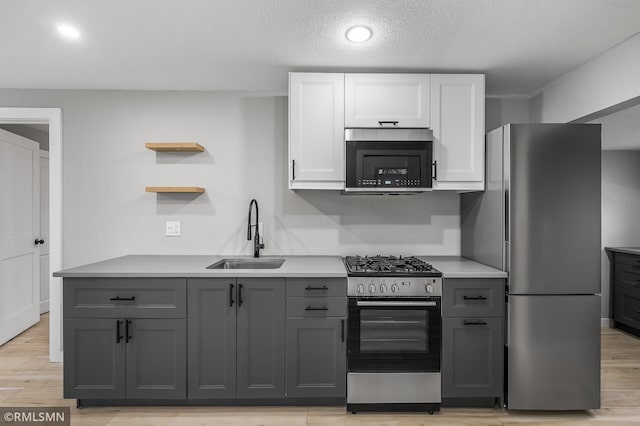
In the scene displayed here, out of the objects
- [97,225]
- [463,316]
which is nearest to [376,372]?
[463,316]

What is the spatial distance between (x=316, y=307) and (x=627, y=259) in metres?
3.74

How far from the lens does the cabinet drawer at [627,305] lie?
12.6ft

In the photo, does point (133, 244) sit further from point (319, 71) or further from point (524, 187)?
point (524, 187)

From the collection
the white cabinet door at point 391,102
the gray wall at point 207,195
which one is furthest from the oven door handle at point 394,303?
the white cabinet door at point 391,102

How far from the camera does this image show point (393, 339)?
2354 millimetres

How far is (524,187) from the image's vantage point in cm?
232

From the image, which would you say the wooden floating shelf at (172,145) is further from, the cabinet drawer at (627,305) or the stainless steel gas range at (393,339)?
the cabinet drawer at (627,305)

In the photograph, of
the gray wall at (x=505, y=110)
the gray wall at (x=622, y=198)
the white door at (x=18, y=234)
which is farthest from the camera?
the gray wall at (x=622, y=198)

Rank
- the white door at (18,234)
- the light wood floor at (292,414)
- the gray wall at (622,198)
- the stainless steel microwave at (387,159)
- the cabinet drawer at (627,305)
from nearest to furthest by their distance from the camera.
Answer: the light wood floor at (292,414), the stainless steel microwave at (387,159), the white door at (18,234), the cabinet drawer at (627,305), the gray wall at (622,198)

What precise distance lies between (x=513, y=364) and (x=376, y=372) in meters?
0.86

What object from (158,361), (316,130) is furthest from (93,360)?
(316,130)

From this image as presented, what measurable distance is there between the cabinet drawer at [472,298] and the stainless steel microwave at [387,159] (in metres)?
0.71

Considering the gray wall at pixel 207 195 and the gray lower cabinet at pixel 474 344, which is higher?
the gray wall at pixel 207 195

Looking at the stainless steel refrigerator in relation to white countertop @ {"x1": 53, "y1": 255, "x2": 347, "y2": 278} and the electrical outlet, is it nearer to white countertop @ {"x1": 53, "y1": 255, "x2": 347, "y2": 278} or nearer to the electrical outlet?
white countertop @ {"x1": 53, "y1": 255, "x2": 347, "y2": 278}
